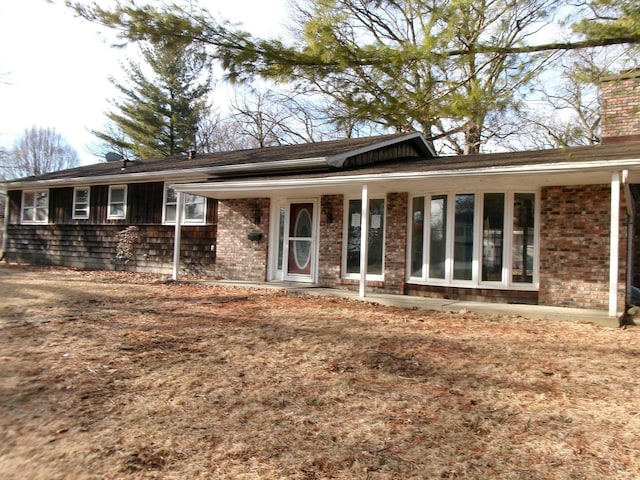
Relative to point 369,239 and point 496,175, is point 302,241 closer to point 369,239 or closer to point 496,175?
point 369,239

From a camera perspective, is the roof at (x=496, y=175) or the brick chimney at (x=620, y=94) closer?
the brick chimney at (x=620, y=94)

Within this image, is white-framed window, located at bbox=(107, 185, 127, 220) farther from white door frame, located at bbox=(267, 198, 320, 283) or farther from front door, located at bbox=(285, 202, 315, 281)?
front door, located at bbox=(285, 202, 315, 281)

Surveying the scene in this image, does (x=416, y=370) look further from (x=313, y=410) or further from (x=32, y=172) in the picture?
(x=32, y=172)

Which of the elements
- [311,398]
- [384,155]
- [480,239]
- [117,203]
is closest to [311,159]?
[384,155]

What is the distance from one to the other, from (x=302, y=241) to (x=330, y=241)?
91 centimetres

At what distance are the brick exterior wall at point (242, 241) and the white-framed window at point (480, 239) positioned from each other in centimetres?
427

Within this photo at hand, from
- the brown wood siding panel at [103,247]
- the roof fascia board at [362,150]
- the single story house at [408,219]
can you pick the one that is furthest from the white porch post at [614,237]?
the brown wood siding panel at [103,247]

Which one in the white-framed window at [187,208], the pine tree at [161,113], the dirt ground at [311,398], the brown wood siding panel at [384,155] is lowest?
the dirt ground at [311,398]

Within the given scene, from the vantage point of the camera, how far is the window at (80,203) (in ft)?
54.7

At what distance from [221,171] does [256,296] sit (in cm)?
475

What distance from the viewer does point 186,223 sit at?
14086mm

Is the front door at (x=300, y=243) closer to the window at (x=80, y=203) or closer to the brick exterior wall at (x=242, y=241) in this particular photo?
the brick exterior wall at (x=242, y=241)

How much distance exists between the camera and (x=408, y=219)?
10219 millimetres

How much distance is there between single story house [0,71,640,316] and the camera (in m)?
8.29
